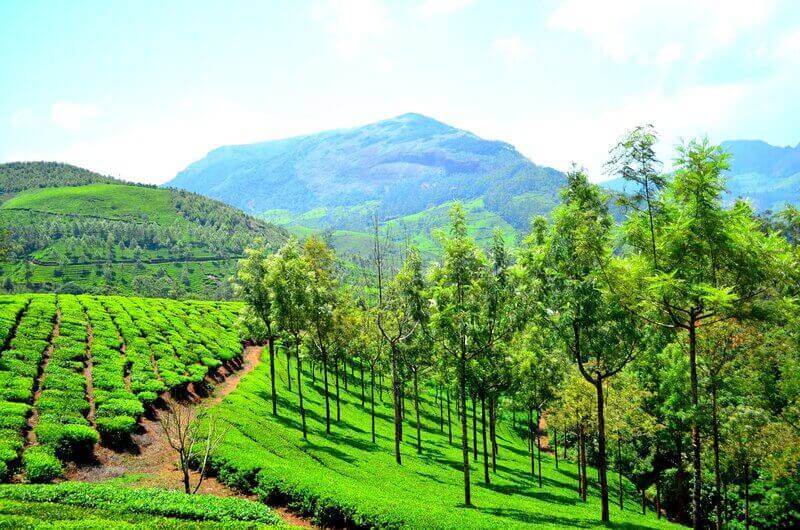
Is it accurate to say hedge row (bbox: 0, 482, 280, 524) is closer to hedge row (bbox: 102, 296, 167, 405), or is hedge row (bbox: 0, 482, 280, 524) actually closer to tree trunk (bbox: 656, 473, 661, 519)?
hedge row (bbox: 102, 296, 167, 405)

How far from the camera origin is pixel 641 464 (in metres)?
46.7

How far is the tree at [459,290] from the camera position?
27.9m

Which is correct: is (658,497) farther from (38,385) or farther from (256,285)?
(38,385)

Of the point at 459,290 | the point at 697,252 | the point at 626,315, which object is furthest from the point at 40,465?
the point at 697,252

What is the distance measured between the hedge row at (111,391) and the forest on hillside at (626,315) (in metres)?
10.7

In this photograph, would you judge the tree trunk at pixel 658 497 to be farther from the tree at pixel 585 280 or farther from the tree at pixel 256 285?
the tree at pixel 256 285

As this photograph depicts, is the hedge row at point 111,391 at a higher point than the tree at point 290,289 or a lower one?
lower

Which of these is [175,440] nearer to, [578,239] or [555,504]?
[555,504]

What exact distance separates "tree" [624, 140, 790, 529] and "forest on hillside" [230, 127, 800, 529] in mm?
79

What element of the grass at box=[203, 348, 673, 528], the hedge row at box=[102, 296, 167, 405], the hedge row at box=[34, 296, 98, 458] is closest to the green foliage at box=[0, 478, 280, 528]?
the grass at box=[203, 348, 673, 528]

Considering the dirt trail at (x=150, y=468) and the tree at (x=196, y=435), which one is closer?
the tree at (x=196, y=435)

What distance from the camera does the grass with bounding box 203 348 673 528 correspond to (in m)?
24.6

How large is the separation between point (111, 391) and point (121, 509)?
2264 centimetres

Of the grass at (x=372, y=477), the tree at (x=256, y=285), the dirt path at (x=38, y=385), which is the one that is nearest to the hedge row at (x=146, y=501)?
the grass at (x=372, y=477)
